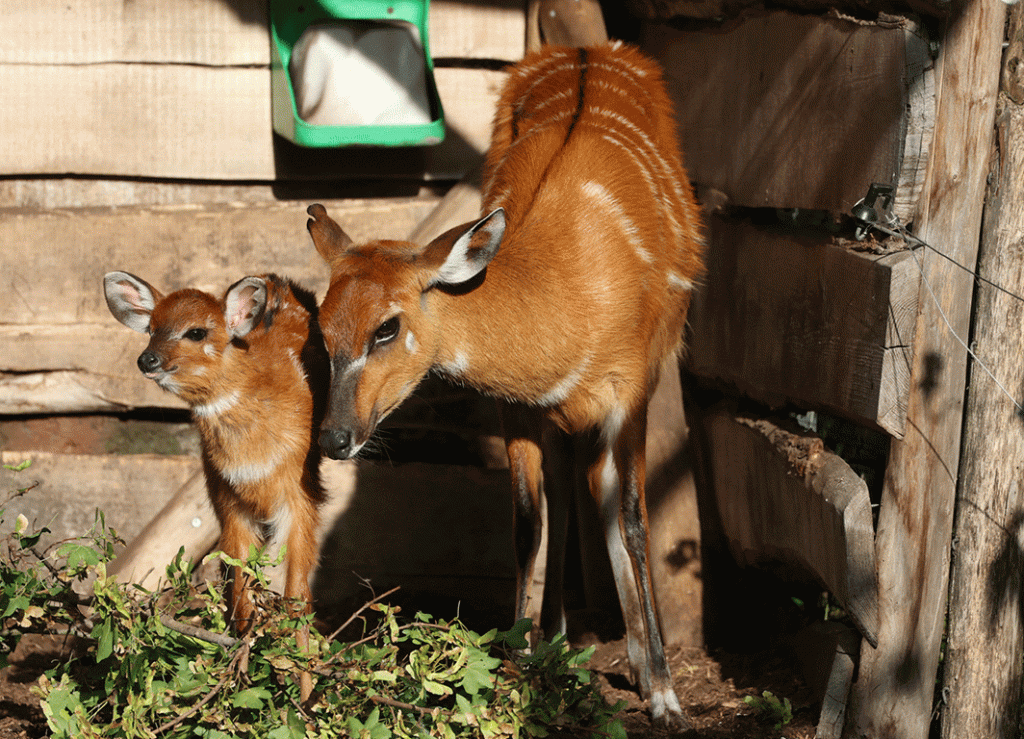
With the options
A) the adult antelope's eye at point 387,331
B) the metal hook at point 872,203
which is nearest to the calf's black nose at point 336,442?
the adult antelope's eye at point 387,331

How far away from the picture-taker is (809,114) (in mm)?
3691

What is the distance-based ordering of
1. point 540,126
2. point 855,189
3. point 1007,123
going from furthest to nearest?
1. point 540,126
2. point 855,189
3. point 1007,123

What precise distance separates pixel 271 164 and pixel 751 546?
8.73ft

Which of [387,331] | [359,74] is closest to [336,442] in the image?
[387,331]

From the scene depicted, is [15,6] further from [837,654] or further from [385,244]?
[837,654]

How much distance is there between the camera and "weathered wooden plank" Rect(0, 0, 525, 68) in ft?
15.6

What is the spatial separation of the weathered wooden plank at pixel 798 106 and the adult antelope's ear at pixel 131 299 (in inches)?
87.1

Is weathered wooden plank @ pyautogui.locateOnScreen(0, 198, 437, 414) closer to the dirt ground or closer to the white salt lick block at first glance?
the white salt lick block

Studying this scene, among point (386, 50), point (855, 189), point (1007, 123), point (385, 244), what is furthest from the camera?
point (386, 50)

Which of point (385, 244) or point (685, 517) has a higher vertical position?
point (385, 244)

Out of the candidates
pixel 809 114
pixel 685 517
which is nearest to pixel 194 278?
pixel 685 517

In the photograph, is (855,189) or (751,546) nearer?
(855,189)

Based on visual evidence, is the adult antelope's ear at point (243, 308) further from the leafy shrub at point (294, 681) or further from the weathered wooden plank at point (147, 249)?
the weathered wooden plank at point (147, 249)

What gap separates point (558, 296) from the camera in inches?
144
